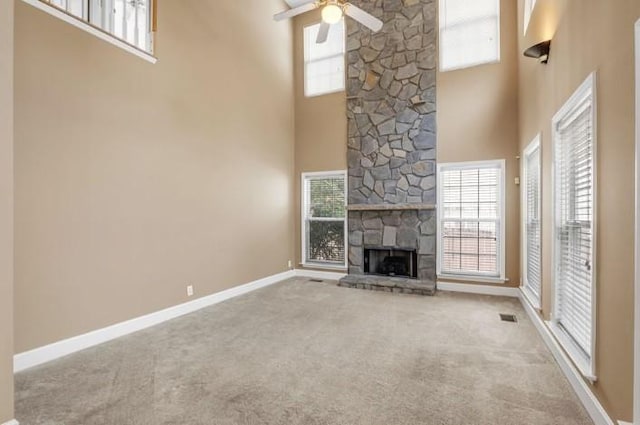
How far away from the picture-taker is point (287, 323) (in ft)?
12.4

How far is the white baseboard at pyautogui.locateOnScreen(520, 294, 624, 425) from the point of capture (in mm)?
1940

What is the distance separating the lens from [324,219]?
21.2 feet

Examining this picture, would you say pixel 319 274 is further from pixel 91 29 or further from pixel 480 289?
pixel 91 29

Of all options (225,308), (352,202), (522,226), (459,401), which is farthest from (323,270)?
(459,401)

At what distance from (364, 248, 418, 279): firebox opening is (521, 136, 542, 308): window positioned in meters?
1.65

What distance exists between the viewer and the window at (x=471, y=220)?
5.17m

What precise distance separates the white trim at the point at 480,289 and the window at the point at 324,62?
13.5ft

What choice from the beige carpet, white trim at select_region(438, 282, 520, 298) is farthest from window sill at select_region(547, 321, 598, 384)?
white trim at select_region(438, 282, 520, 298)

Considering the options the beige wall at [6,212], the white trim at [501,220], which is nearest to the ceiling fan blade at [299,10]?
the beige wall at [6,212]

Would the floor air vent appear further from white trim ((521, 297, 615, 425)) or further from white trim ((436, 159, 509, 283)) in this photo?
white trim ((436, 159, 509, 283))

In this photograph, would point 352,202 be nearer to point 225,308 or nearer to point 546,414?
point 225,308

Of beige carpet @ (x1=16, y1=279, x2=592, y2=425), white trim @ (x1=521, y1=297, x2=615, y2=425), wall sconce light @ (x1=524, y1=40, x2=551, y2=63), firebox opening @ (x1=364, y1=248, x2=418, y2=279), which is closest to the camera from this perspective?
white trim @ (x1=521, y1=297, x2=615, y2=425)

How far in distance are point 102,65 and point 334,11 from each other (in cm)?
239

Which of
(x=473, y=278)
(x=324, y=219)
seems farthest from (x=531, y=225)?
(x=324, y=219)
